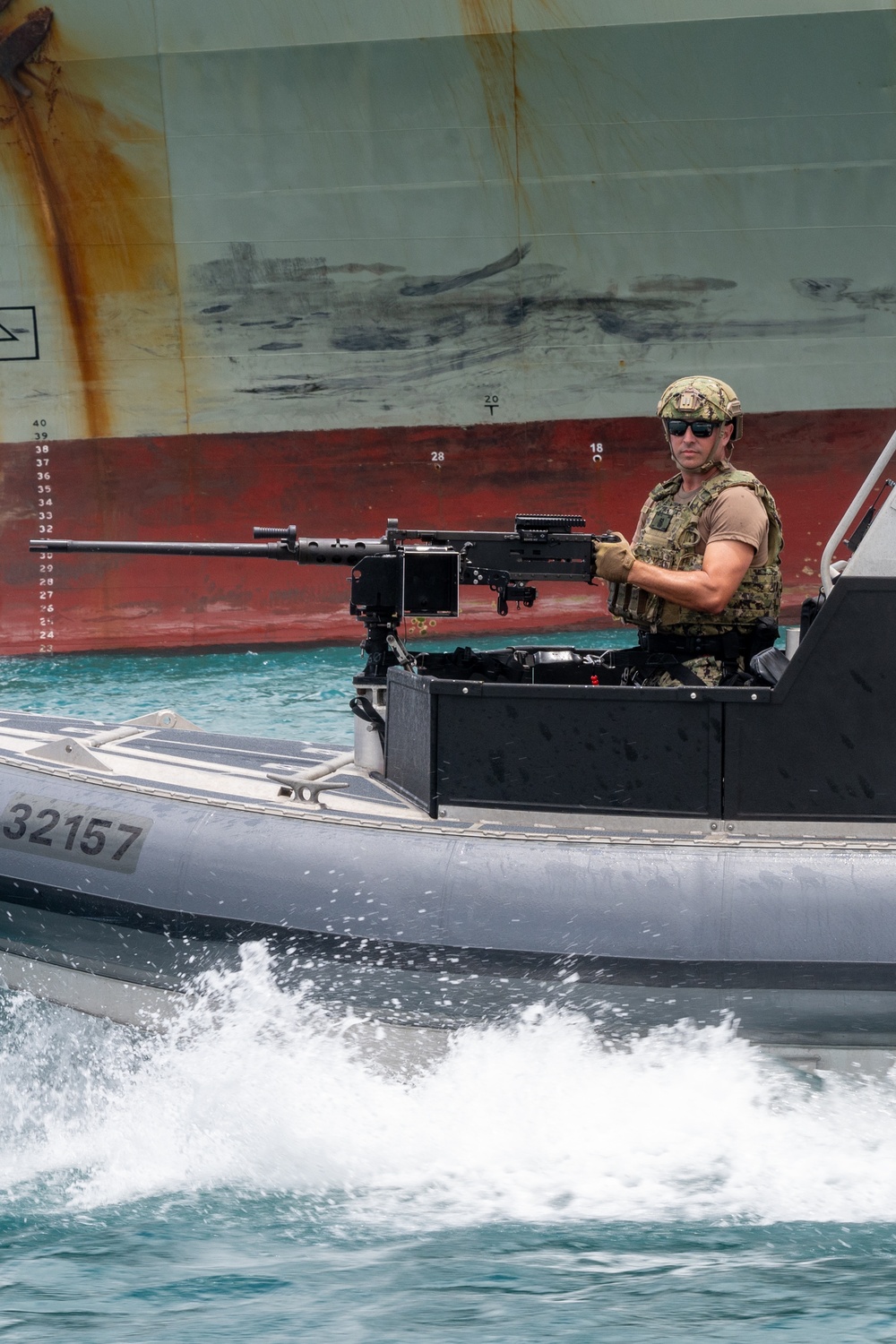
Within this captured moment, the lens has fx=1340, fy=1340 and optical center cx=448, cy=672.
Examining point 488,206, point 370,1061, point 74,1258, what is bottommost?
point 74,1258

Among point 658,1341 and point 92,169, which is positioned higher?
point 92,169

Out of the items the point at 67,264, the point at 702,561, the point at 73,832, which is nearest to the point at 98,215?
the point at 67,264

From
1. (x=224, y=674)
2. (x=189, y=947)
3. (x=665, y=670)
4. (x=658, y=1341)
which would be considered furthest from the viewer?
(x=224, y=674)

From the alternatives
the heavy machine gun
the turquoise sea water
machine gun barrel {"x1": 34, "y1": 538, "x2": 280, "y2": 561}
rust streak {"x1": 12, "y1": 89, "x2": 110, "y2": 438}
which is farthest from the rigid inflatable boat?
rust streak {"x1": 12, "y1": 89, "x2": 110, "y2": 438}

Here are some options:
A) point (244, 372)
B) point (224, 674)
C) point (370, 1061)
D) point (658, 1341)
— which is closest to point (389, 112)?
point (244, 372)

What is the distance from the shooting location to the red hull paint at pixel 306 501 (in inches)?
412

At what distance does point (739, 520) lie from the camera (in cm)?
343

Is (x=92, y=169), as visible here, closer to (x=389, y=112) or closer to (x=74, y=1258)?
(x=389, y=112)

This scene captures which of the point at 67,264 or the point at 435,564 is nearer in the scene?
the point at 435,564

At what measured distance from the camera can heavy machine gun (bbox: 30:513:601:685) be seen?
3631mm

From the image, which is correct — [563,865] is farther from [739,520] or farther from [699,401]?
[699,401]

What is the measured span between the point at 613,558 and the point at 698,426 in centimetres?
43

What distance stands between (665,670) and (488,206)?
7588 mm

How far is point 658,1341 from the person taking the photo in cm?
258
